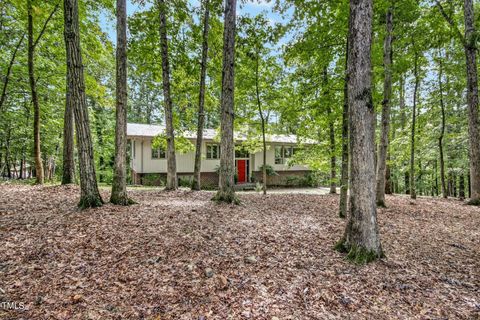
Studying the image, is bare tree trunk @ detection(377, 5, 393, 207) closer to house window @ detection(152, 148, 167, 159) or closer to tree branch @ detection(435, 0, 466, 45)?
tree branch @ detection(435, 0, 466, 45)

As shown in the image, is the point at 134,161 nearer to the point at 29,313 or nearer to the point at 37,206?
the point at 37,206

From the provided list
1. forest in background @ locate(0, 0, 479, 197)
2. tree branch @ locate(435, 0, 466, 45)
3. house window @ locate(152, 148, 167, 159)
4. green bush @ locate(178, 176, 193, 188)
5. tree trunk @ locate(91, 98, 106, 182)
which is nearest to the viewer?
forest in background @ locate(0, 0, 479, 197)

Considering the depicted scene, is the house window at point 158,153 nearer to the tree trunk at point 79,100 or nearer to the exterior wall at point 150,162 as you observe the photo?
the exterior wall at point 150,162

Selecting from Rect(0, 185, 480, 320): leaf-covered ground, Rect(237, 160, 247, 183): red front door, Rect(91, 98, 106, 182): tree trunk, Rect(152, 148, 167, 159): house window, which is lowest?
Rect(0, 185, 480, 320): leaf-covered ground

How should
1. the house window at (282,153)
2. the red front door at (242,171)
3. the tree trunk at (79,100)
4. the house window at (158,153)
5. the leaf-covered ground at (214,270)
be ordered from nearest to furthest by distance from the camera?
the leaf-covered ground at (214,270)
the tree trunk at (79,100)
the house window at (158,153)
the red front door at (242,171)
the house window at (282,153)

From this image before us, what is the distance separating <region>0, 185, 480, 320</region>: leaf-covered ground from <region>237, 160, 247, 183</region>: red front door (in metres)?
14.4

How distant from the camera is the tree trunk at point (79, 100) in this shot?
5.27 metres

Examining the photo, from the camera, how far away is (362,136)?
3629 millimetres

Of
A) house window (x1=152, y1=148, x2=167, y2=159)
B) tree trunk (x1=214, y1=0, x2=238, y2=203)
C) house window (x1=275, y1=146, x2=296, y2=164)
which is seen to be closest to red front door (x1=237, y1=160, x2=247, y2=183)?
house window (x1=275, y1=146, x2=296, y2=164)

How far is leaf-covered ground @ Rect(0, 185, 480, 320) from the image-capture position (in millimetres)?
2623

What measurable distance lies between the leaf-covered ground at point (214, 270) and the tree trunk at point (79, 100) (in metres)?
0.62

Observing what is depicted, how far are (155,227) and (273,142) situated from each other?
16.6 meters

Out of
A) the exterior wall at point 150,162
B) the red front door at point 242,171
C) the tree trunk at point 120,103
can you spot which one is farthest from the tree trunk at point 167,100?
the red front door at point 242,171

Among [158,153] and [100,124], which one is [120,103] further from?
[100,124]
